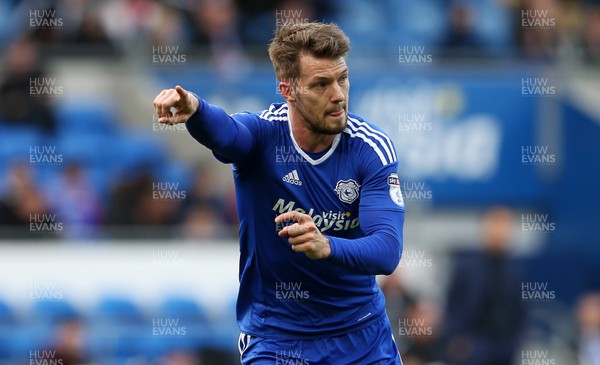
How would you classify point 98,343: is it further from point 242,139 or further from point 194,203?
point 242,139

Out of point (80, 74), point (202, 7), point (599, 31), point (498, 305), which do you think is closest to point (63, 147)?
point (80, 74)

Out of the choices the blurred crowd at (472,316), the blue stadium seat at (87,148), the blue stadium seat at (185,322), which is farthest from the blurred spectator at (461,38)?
the blue stadium seat at (185,322)

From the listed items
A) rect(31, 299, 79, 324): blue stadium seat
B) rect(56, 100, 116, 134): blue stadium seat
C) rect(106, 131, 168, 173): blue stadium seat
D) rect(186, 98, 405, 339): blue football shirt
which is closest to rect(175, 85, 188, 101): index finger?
rect(186, 98, 405, 339): blue football shirt

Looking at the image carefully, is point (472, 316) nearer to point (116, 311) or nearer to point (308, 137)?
point (116, 311)

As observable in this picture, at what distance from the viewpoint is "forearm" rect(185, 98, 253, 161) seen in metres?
5.75

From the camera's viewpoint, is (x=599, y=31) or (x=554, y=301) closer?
(x=554, y=301)

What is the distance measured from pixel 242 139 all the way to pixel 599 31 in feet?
34.3

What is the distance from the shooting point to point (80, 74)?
1434cm

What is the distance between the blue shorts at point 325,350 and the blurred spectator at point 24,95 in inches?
300

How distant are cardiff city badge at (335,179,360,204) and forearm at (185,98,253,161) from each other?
0.51 metres

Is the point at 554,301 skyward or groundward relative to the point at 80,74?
groundward

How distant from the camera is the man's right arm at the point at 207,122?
18.2ft

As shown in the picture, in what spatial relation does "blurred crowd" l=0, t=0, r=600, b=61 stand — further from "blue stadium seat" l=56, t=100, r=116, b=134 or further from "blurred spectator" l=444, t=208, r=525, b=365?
"blurred spectator" l=444, t=208, r=525, b=365

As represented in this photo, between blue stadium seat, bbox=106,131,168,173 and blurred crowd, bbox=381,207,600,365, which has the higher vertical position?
blue stadium seat, bbox=106,131,168,173
